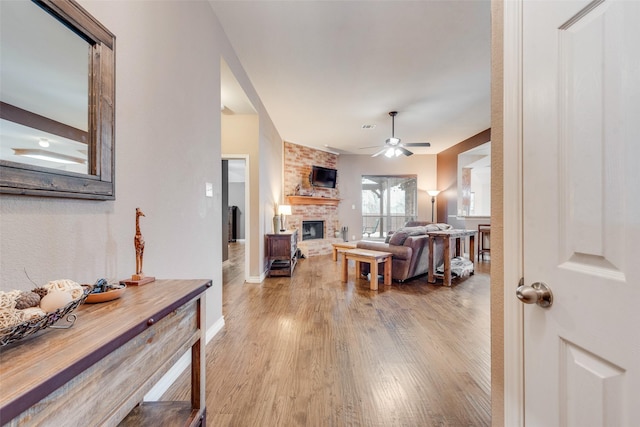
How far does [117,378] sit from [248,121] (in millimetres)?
3682

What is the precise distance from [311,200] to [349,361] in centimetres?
490

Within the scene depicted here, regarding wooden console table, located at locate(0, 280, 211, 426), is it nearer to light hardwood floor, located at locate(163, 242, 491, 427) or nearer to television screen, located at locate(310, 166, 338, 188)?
light hardwood floor, located at locate(163, 242, 491, 427)

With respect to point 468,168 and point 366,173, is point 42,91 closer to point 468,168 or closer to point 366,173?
point 366,173

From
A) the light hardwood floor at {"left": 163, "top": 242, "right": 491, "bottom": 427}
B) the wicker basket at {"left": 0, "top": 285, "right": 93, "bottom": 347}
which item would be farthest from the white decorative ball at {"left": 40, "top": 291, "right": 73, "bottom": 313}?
the light hardwood floor at {"left": 163, "top": 242, "right": 491, "bottom": 427}

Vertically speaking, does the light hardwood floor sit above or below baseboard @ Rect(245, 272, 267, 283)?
below

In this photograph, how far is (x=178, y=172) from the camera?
1.75 metres

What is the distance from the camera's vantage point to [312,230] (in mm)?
6930

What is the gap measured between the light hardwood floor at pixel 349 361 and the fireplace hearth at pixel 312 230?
333 cm

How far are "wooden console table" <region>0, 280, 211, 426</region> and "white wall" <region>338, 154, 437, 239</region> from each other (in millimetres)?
6671

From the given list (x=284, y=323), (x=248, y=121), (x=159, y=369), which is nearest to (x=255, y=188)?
(x=248, y=121)

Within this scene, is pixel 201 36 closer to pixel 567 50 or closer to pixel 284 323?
pixel 567 50

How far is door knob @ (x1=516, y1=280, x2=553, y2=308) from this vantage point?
0.71 meters

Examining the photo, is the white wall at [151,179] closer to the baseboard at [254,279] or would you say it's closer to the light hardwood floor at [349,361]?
the light hardwood floor at [349,361]

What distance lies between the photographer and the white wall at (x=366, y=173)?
761 centimetres
